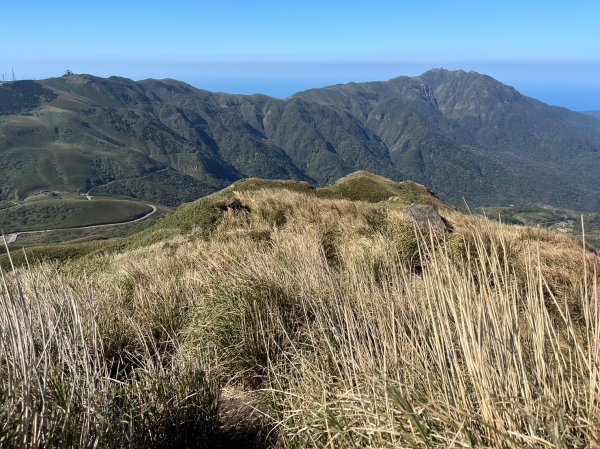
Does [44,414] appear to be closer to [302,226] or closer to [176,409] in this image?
[176,409]

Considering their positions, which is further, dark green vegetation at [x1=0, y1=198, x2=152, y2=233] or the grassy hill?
dark green vegetation at [x1=0, y1=198, x2=152, y2=233]

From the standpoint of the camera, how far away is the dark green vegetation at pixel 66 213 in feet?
500

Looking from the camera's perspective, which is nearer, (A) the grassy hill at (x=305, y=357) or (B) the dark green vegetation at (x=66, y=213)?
(A) the grassy hill at (x=305, y=357)

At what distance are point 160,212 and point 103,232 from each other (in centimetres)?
3692

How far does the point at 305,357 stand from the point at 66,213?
587 feet

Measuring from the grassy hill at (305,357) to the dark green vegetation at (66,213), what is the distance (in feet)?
533

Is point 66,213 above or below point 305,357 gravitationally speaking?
below

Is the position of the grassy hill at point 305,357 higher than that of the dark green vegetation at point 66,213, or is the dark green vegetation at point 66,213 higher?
the grassy hill at point 305,357

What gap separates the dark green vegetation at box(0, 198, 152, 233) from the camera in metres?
152

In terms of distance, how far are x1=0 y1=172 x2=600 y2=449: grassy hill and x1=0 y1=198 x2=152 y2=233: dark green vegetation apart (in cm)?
16258

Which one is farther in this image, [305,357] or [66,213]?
[66,213]

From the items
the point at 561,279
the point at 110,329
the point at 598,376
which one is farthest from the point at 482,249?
the point at 561,279

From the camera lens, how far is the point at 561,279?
705cm

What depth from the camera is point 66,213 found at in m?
162
